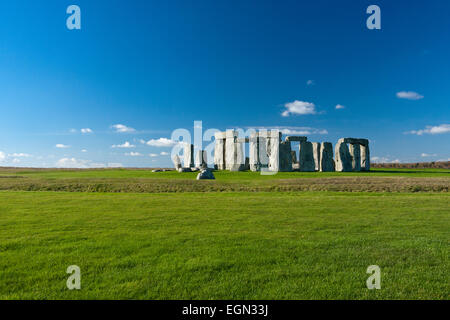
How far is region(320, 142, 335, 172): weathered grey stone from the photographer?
110ft

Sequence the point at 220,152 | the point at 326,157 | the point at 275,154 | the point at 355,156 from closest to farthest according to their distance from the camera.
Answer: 1. the point at 275,154
2. the point at 326,157
3. the point at 355,156
4. the point at 220,152

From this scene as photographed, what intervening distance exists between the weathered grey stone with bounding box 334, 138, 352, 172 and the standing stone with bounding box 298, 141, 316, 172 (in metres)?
3.12

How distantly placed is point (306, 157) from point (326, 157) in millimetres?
2480

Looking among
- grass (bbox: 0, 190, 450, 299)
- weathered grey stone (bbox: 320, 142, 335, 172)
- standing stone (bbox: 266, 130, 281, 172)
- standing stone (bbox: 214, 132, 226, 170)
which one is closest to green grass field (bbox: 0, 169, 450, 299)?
grass (bbox: 0, 190, 450, 299)

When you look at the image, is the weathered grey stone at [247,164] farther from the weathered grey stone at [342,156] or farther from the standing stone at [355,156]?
the standing stone at [355,156]

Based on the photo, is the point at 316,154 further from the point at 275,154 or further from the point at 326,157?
the point at 275,154

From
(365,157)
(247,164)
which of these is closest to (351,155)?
(365,157)

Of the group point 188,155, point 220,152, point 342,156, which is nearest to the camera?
point 342,156

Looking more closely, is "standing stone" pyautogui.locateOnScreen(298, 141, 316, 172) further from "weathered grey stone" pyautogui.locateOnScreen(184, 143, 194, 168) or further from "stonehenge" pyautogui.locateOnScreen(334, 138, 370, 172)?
"weathered grey stone" pyautogui.locateOnScreen(184, 143, 194, 168)

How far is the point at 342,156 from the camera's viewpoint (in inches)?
1335

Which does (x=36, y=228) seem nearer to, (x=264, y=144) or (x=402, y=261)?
(x=402, y=261)

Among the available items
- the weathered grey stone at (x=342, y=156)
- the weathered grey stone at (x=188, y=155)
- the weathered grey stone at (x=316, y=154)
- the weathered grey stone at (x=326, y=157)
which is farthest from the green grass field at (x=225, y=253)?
the weathered grey stone at (x=188, y=155)
